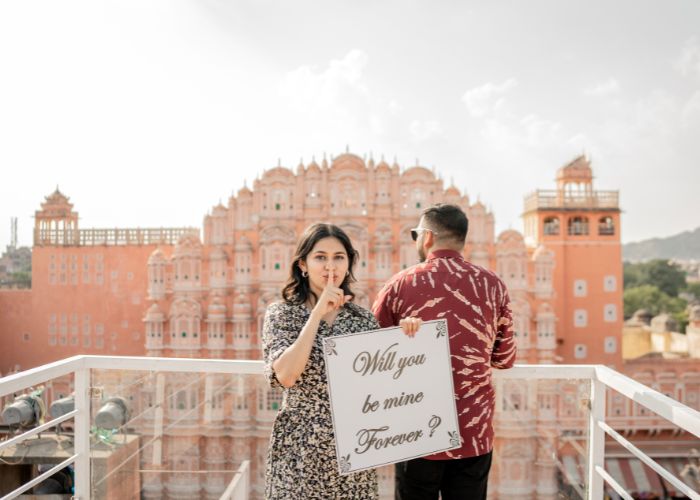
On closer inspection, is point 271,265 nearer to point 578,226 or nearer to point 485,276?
point 578,226

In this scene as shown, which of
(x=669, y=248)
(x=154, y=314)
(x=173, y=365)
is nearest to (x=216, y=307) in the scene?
(x=154, y=314)

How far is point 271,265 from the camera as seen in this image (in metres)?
14.7

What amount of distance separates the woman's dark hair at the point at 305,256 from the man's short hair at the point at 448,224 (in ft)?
0.98

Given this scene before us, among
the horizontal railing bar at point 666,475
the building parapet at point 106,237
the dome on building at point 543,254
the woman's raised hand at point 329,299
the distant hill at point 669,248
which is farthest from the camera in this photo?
Answer: the distant hill at point 669,248

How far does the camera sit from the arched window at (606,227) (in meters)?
16.2

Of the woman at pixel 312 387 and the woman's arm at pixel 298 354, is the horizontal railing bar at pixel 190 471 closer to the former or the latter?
the woman at pixel 312 387

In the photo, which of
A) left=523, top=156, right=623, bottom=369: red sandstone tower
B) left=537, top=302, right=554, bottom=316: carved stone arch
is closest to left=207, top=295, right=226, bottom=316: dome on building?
left=537, top=302, right=554, bottom=316: carved stone arch

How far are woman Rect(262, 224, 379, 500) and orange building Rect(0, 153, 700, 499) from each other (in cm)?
1170

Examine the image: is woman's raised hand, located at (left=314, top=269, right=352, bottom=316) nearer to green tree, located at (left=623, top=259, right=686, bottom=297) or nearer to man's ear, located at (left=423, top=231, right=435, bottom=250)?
man's ear, located at (left=423, top=231, right=435, bottom=250)

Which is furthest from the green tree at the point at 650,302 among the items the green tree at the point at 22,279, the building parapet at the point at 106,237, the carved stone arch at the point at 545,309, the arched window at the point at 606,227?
the green tree at the point at 22,279

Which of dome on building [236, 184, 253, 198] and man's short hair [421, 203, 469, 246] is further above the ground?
dome on building [236, 184, 253, 198]

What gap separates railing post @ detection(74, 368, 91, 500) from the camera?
2146mm

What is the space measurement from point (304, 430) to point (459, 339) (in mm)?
550

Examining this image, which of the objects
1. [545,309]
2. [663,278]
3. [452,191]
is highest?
[452,191]
